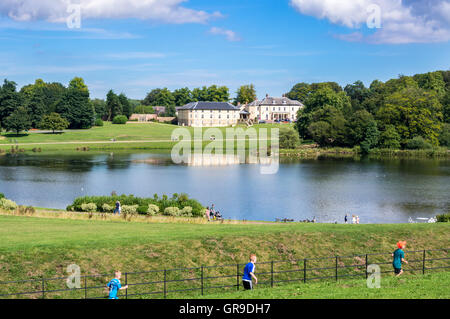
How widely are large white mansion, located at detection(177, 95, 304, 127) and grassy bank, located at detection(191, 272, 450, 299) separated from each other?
486 ft

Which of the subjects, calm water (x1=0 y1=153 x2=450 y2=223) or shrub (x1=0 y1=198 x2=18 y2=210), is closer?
shrub (x1=0 y1=198 x2=18 y2=210)

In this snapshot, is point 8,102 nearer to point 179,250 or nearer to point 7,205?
point 7,205

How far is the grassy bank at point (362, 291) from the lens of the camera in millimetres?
16219

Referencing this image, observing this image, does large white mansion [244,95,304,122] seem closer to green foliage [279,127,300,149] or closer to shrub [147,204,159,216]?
green foliage [279,127,300,149]

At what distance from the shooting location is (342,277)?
23.2 meters

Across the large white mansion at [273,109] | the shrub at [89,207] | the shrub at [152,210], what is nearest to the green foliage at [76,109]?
the large white mansion at [273,109]

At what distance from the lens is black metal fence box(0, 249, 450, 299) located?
19562mm

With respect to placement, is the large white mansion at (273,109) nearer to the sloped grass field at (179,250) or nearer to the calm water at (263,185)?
the calm water at (263,185)

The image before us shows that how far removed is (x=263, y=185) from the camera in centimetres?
6166

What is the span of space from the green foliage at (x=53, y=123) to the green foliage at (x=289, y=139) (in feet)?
196

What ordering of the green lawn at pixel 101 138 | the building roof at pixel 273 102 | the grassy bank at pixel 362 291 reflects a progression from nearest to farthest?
the grassy bank at pixel 362 291 < the green lawn at pixel 101 138 < the building roof at pixel 273 102

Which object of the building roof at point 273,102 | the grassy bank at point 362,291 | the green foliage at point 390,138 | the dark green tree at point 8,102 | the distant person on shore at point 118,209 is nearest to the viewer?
the grassy bank at point 362,291

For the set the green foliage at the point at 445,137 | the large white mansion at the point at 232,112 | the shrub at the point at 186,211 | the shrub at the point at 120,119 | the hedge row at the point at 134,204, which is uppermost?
the large white mansion at the point at 232,112

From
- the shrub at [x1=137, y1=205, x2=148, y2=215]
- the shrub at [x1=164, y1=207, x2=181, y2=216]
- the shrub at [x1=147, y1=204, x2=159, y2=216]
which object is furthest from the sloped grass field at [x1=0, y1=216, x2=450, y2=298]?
the shrub at [x1=137, y1=205, x2=148, y2=215]
